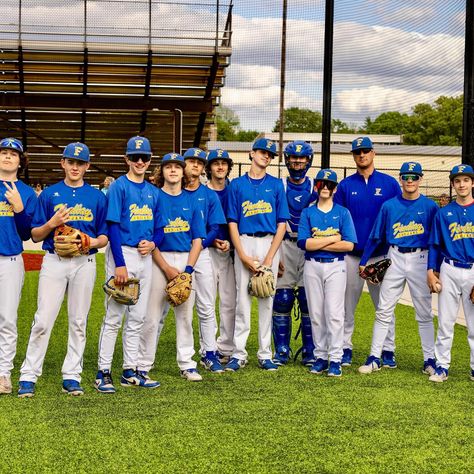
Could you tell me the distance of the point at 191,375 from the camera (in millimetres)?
6395

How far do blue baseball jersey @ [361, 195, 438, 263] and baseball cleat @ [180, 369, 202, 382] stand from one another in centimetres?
193

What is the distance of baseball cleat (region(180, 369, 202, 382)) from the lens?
636cm

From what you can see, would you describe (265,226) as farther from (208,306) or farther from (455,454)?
(455,454)

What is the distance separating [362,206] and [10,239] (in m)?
3.13

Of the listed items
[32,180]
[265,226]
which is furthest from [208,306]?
[32,180]

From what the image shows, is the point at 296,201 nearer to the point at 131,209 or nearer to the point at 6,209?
the point at 131,209

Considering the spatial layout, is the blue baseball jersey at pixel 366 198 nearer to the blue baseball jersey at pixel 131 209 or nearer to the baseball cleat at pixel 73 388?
the blue baseball jersey at pixel 131 209

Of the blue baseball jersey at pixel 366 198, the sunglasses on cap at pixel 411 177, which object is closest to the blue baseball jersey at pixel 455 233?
the sunglasses on cap at pixel 411 177

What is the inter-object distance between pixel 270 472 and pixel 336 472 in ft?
1.18

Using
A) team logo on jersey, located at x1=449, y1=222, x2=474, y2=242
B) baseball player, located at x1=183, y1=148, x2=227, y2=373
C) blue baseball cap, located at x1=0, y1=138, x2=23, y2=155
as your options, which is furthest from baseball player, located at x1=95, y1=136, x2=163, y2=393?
team logo on jersey, located at x1=449, y1=222, x2=474, y2=242

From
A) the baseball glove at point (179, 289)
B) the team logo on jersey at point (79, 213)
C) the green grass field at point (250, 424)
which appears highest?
the team logo on jersey at point (79, 213)

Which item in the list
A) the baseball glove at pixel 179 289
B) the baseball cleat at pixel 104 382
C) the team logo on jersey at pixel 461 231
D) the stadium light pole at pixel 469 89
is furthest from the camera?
the stadium light pole at pixel 469 89

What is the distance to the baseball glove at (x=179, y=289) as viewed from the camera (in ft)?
20.3

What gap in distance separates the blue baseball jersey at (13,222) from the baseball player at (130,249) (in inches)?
23.1
